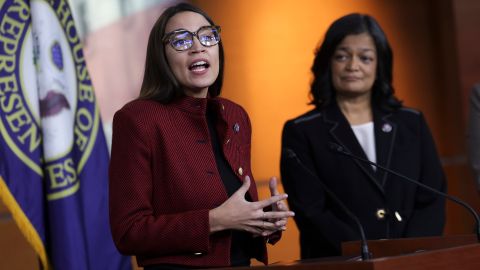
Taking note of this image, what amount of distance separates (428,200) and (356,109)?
46 cm

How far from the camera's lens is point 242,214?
2.00 m

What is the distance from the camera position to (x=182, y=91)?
2.28 m

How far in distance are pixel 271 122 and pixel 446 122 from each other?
113 cm

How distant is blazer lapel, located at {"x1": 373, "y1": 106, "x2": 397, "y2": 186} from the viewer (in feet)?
10.3

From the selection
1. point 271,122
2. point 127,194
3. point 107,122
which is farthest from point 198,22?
point 271,122

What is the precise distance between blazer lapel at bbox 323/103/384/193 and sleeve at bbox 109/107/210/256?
1.18 metres

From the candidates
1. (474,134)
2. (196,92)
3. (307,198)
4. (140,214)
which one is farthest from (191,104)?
(474,134)

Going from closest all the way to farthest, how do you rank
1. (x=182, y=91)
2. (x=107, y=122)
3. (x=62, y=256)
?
(x=182, y=91) < (x=62, y=256) < (x=107, y=122)

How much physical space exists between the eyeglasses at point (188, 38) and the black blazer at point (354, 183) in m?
0.91

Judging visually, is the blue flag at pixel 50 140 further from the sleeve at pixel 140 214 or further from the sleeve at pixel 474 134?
the sleeve at pixel 474 134

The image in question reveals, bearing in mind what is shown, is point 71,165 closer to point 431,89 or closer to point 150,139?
point 150,139

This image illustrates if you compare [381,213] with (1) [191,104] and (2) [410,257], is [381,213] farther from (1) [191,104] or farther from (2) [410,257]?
(2) [410,257]

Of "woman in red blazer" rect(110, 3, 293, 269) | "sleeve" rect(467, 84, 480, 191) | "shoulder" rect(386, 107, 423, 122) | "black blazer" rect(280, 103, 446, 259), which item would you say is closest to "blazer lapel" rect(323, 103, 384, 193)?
"black blazer" rect(280, 103, 446, 259)

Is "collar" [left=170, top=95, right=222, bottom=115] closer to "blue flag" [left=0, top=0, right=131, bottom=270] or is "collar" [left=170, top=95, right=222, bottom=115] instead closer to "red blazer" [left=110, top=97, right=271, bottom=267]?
"red blazer" [left=110, top=97, right=271, bottom=267]
